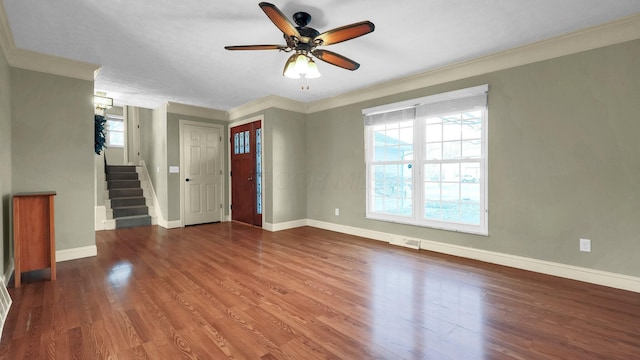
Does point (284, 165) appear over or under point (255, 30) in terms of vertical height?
under

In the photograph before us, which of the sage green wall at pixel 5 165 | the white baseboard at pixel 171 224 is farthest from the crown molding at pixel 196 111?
the sage green wall at pixel 5 165

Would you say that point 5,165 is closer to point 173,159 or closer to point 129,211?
point 173,159

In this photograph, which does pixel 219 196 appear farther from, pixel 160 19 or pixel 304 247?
pixel 160 19

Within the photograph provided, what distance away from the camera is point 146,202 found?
6254mm

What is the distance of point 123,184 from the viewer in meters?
6.55

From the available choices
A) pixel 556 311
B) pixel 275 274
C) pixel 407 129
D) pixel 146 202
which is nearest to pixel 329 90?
pixel 407 129

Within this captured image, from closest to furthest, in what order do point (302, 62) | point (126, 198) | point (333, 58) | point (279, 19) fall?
point (279, 19)
point (302, 62)
point (333, 58)
point (126, 198)

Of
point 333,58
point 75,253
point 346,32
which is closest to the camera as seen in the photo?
point 346,32

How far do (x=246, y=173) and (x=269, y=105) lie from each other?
1.55 meters

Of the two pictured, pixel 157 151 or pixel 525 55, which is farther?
pixel 157 151

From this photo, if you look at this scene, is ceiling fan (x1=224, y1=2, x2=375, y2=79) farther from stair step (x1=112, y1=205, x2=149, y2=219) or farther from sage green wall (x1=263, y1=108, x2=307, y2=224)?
stair step (x1=112, y1=205, x2=149, y2=219)

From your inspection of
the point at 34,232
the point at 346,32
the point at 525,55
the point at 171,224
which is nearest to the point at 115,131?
the point at 171,224

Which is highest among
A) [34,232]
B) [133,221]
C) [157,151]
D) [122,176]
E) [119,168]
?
[157,151]

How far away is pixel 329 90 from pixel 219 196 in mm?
3394
